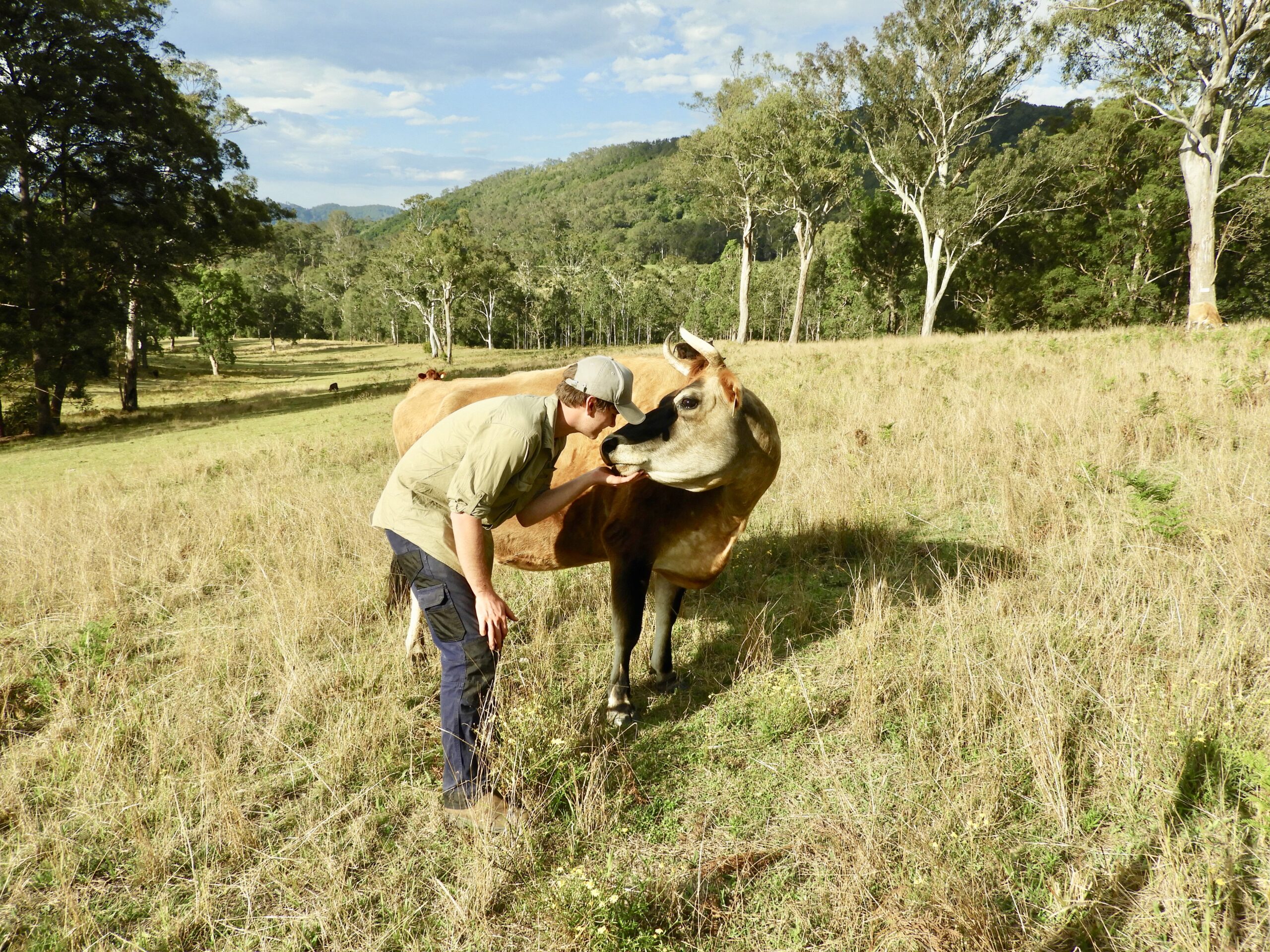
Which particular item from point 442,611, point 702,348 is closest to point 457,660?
point 442,611

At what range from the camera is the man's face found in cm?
339

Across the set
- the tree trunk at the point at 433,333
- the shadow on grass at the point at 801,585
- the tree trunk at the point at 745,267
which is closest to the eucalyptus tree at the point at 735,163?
the tree trunk at the point at 745,267

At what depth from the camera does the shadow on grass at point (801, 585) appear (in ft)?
15.4

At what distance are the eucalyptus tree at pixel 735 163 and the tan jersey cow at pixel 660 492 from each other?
3675 centimetres

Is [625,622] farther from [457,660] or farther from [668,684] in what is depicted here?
[457,660]

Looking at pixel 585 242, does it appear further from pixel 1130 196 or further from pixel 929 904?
pixel 929 904

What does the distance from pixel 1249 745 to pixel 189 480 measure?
1576cm

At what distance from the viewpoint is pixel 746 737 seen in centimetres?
395

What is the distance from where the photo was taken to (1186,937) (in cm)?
222

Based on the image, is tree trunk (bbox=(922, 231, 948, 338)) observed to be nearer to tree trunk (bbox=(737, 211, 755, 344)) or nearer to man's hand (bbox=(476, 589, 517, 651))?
tree trunk (bbox=(737, 211, 755, 344))

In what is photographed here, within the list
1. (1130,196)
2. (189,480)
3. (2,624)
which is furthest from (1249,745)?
(1130,196)

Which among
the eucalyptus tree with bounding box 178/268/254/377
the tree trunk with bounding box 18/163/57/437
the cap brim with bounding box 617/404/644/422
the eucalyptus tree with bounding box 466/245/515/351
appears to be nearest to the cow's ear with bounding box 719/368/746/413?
the cap brim with bounding box 617/404/644/422

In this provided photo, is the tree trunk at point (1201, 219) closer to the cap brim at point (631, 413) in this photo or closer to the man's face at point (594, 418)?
the cap brim at point (631, 413)

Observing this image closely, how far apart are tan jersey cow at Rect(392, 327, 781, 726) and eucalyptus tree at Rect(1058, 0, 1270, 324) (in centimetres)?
2330
